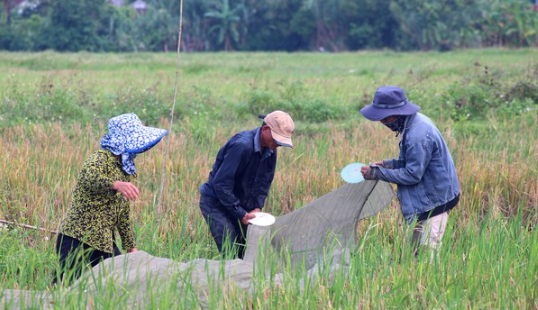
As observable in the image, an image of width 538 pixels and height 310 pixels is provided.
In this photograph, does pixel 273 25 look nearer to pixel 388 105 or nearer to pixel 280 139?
pixel 388 105

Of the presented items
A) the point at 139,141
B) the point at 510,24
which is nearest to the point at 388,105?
the point at 139,141

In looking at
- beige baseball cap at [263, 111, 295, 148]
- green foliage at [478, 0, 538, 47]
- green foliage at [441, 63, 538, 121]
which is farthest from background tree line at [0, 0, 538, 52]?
beige baseball cap at [263, 111, 295, 148]

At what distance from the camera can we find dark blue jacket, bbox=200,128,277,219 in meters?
3.94

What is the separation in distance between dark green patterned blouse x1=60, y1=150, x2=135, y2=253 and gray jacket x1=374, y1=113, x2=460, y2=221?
4.49 ft

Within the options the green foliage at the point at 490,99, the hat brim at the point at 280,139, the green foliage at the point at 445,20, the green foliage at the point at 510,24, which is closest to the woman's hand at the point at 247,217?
the hat brim at the point at 280,139

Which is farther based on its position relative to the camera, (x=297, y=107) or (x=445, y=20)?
(x=445, y=20)

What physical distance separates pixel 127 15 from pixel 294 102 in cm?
3326

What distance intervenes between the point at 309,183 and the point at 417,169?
2.10m

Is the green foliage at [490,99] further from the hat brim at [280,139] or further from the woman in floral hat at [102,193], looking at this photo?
the woman in floral hat at [102,193]

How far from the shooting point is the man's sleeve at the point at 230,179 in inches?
155

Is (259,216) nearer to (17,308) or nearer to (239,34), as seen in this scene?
(17,308)

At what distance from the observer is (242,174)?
407 cm

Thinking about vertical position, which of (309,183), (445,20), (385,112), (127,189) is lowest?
(309,183)

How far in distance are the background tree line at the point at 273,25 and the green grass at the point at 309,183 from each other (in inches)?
792
